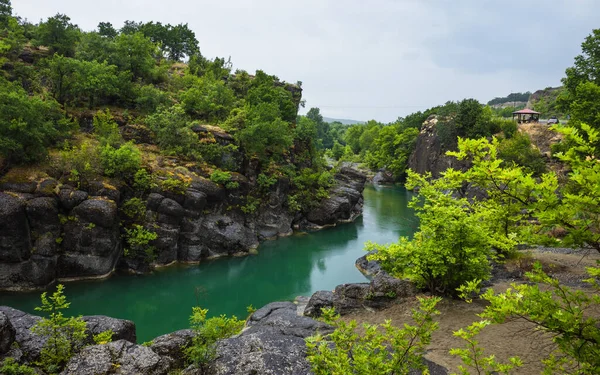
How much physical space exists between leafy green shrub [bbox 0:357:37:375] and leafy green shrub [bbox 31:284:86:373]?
1.19 feet

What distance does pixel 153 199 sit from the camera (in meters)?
18.7

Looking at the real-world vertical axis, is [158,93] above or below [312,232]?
above

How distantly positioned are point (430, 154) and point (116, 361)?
4639cm

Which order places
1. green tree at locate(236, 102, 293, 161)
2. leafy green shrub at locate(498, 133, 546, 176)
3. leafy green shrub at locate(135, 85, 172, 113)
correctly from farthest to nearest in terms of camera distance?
leafy green shrub at locate(498, 133, 546, 176) → leafy green shrub at locate(135, 85, 172, 113) → green tree at locate(236, 102, 293, 161)

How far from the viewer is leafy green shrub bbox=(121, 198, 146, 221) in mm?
18031

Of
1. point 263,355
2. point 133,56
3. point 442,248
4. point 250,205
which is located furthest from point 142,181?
point 442,248

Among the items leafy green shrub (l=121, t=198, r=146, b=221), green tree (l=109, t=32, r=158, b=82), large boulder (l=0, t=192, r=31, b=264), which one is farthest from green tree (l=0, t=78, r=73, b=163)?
green tree (l=109, t=32, r=158, b=82)

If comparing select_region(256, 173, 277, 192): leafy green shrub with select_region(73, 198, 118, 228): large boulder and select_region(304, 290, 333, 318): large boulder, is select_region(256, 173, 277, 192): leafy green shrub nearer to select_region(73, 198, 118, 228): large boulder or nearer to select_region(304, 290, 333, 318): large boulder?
select_region(73, 198, 118, 228): large boulder

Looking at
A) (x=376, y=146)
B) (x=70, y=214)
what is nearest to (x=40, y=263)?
(x=70, y=214)

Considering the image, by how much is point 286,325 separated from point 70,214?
13.1 metres

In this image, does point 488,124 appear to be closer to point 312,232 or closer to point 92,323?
point 312,232

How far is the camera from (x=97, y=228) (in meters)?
16.3

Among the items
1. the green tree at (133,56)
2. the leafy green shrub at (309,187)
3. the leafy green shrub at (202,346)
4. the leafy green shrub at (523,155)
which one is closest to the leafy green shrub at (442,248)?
the leafy green shrub at (202,346)

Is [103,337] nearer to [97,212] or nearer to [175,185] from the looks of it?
[97,212]
